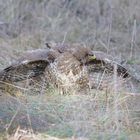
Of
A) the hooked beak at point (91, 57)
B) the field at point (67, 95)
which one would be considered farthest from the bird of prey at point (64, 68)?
the field at point (67, 95)

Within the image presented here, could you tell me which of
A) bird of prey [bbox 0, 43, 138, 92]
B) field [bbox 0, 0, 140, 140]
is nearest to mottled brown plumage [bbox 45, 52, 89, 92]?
bird of prey [bbox 0, 43, 138, 92]

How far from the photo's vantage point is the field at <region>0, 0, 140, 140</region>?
13.3 feet

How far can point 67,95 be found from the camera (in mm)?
5141

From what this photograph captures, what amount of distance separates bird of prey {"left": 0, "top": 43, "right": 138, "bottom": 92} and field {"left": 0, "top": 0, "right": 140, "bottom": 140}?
0.16 meters

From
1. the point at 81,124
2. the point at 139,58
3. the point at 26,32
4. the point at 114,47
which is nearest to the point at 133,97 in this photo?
the point at 81,124

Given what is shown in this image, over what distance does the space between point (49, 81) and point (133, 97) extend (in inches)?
33.1

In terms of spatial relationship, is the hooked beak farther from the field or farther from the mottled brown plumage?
the field

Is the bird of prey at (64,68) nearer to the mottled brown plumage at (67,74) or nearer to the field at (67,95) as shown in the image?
the mottled brown plumage at (67,74)

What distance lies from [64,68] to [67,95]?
0.35 meters

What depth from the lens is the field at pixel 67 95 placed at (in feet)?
13.3

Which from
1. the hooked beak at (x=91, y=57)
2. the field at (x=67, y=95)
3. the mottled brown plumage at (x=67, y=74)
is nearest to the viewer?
the field at (x=67, y=95)

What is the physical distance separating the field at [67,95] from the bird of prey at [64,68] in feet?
0.53

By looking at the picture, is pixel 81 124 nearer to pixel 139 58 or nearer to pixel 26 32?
pixel 139 58

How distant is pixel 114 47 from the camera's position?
8023 mm
